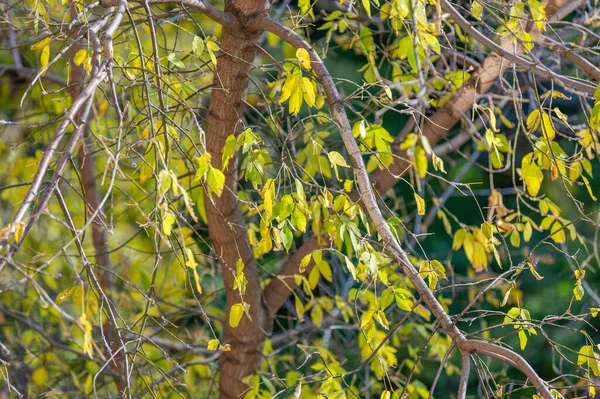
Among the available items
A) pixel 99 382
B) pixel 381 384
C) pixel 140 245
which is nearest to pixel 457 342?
pixel 381 384

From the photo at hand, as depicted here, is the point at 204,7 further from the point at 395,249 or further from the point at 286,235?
the point at 395,249

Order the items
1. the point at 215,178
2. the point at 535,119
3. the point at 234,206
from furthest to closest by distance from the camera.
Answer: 1. the point at 234,206
2. the point at 535,119
3. the point at 215,178

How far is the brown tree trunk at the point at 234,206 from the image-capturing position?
1.64 m

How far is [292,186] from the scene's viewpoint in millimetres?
2113

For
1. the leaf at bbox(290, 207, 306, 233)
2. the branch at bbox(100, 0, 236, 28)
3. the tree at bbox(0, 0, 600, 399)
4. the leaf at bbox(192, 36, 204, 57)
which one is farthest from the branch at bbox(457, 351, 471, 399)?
the branch at bbox(100, 0, 236, 28)

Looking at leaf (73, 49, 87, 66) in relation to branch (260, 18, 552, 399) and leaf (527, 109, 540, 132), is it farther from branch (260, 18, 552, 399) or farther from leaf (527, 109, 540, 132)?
leaf (527, 109, 540, 132)

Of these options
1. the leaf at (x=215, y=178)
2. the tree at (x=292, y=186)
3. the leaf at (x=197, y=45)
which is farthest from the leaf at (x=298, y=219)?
the leaf at (x=197, y=45)

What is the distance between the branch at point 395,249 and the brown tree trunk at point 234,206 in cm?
16

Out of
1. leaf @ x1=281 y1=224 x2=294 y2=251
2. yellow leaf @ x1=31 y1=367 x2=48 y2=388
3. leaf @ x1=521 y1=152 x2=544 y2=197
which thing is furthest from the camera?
yellow leaf @ x1=31 y1=367 x2=48 y2=388

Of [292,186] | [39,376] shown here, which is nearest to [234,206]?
[292,186]

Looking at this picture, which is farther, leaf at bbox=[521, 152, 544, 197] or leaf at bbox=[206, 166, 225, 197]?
leaf at bbox=[521, 152, 544, 197]

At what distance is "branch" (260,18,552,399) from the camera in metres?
1.23

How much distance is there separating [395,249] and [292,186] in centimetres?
84

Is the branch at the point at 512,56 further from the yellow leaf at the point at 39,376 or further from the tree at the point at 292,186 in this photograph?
the yellow leaf at the point at 39,376
